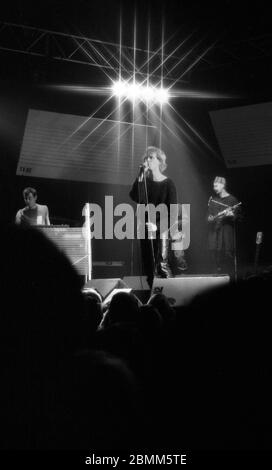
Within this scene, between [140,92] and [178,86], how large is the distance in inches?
28.3

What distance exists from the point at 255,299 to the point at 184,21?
781 cm

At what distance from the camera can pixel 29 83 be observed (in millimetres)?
9328

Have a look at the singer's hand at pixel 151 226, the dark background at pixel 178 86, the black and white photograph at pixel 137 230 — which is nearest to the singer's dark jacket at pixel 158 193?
the black and white photograph at pixel 137 230

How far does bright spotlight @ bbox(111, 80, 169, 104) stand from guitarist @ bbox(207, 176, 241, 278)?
1.74 meters

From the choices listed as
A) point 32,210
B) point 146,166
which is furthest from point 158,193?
point 32,210

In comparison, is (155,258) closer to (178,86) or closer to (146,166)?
(146,166)

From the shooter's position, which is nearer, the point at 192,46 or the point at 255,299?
the point at 255,299

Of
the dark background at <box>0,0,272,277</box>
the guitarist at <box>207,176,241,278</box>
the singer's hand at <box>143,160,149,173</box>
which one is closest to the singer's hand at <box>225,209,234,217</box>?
the guitarist at <box>207,176,241,278</box>

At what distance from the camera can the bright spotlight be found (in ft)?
32.2

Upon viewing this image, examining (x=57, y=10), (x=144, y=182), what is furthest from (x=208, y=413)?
(x=57, y=10)

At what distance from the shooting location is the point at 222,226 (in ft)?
32.6

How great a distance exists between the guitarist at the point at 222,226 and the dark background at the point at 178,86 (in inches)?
12.1
